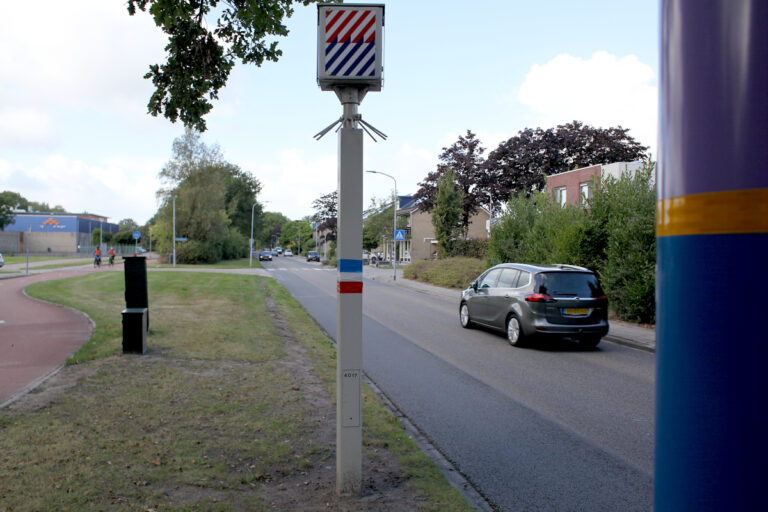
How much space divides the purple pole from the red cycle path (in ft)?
23.3

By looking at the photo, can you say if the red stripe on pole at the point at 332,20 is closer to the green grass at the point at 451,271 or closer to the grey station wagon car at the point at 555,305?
the grey station wagon car at the point at 555,305

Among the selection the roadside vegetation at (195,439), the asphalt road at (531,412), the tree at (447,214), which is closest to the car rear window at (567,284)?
the asphalt road at (531,412)

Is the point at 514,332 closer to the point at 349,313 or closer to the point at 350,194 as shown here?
the point at 349,313

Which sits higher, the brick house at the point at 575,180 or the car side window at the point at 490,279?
the brick house at the point at 575,180

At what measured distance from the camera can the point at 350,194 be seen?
3.99 m

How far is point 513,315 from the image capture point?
11.4 meters

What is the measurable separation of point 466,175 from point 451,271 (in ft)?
73.3

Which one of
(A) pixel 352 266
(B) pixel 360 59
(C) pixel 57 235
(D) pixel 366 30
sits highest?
(C) pixel 57 235

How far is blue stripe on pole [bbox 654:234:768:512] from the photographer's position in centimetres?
145

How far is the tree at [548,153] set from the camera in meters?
46.9

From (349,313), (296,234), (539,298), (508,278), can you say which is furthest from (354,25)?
(296,234)

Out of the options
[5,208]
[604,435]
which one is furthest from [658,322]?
[5,208]

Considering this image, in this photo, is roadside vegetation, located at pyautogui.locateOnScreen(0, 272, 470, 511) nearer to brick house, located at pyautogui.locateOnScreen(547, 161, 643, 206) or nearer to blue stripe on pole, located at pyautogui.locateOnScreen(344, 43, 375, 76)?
blue stripe on pole, located at pyautogui.locateOnScreen(344, 43, 375, 76)

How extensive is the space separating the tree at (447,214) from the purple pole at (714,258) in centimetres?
3376
